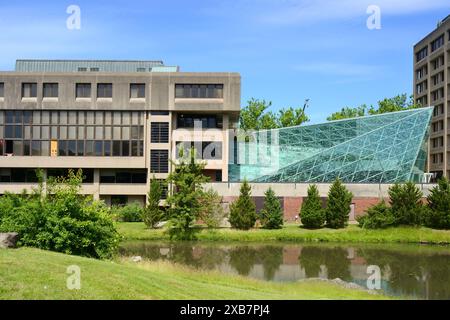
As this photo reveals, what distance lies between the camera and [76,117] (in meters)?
54.7

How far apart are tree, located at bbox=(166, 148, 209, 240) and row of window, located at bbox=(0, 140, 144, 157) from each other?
424 inches

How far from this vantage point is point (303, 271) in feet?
95.4

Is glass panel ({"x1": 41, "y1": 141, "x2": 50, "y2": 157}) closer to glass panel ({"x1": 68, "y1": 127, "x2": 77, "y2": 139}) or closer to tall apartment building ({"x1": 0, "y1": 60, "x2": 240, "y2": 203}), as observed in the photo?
tall apartment building ({"x1": 0, "y1": 60, "x2": 240, "y2": 203})

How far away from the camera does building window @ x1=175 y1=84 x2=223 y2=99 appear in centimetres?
5438

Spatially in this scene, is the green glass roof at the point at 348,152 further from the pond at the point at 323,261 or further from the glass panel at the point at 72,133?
the glass panel at the point at 72,133

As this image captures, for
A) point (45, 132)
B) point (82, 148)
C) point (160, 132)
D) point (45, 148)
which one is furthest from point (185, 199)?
point (45, 132)

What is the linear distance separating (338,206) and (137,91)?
23.2 meters

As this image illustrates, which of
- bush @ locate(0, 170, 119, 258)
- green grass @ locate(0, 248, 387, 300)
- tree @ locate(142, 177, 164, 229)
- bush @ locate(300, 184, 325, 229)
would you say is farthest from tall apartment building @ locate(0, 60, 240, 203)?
green grass @ locate(0, 248, 387, 300)

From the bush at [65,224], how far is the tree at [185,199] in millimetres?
18859

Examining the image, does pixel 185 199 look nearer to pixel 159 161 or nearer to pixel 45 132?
pixel 159 161
